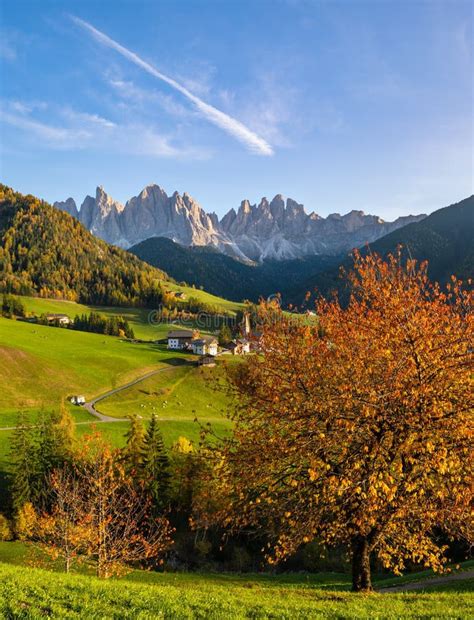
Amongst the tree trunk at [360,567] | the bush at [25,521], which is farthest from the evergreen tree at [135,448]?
the tree trunk at [360,567]

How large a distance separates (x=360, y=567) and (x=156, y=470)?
43589 mm

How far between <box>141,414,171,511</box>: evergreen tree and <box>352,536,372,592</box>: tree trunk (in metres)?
41.9

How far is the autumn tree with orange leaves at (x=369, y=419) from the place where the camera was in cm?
1491

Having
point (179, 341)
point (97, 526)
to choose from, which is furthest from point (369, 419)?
point (179, 341)

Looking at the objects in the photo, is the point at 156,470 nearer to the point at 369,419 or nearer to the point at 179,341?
the point at 369,419

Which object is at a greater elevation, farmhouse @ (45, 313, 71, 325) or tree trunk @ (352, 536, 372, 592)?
farmhouse @ (45, 313, 71, 325)

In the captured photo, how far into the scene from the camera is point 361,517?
15906 mm

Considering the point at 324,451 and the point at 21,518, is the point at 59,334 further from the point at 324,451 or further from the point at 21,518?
the point at 324,451

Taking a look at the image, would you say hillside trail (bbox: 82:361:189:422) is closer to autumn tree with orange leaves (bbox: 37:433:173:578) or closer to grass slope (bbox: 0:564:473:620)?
autumn tree with orange leaves (bbox: 37:433:173:578)

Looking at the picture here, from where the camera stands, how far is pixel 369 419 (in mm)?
14930

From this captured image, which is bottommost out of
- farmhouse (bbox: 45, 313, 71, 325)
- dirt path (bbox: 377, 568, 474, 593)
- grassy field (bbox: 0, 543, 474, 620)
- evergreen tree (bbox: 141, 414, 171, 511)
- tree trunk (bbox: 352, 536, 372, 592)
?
evergreen tree (bbox: 141, 414, 171, 511)

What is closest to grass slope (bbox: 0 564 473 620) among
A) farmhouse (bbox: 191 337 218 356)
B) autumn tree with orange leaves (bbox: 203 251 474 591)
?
autumn tree with orange leaves (bbox: 203 251 474 591)

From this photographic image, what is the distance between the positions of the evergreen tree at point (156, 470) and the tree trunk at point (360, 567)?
41.9 m

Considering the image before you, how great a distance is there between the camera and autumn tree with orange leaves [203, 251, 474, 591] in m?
14.9
